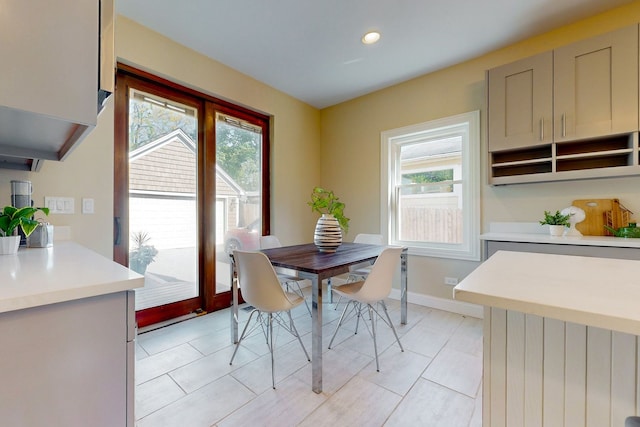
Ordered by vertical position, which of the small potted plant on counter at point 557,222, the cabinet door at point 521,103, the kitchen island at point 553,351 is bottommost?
the kitchen island at point 553,351

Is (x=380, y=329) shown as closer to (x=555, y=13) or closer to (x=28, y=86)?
(x=28, y=86)

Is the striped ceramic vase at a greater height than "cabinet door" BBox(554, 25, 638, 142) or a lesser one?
lesser

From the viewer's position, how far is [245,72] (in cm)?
306

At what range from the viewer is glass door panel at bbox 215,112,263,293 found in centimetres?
301

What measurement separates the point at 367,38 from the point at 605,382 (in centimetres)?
274

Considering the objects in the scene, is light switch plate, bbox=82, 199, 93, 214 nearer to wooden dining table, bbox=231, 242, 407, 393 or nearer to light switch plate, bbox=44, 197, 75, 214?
light switch plate, bbox=44, 197, 75, 214

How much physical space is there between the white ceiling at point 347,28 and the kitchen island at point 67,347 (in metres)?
2.23

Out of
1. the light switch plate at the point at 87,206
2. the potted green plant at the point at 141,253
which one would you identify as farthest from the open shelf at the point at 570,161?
the light switch plate at the point at 87,206

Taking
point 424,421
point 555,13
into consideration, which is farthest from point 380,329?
point 555,13

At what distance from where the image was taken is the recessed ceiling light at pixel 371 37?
2408 mm

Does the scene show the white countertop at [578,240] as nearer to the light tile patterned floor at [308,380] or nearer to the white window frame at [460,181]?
the white window frame at [460,181]

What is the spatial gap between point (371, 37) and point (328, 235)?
1867 mm

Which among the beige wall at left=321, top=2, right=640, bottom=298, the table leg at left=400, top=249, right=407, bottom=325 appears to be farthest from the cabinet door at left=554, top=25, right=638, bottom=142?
the table leg at left=400, top=249, right=407, bottom=325

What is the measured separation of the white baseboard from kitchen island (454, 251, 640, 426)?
2023 mm
